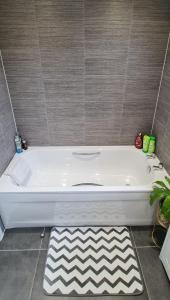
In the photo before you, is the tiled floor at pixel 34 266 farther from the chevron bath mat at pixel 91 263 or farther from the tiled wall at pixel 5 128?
the tiled wall at pixel 5 128

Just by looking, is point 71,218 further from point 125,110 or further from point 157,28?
point 157,28

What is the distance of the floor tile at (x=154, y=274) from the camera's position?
1287mm

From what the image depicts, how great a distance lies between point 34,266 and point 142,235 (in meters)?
0.99

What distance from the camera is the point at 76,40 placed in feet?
5.64

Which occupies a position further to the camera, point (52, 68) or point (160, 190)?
point (52, 68)

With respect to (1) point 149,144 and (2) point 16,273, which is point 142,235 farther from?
(2) point 16,273

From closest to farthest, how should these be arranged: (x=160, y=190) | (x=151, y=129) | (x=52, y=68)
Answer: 1. (x=160, y=190)
2. (x=52, y=68)
3. (x=151, y=129)

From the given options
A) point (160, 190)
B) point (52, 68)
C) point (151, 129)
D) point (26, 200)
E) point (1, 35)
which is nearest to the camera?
point (160, 190)

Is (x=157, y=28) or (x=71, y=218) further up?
(x=157, y=28)

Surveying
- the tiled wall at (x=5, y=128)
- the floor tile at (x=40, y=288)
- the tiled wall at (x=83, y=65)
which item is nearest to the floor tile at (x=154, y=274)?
the floor tile at (x=40, y=288)

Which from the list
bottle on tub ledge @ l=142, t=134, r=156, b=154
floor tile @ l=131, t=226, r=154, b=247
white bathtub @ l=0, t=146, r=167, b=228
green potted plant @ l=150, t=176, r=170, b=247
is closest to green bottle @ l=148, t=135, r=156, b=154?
bottle on tub ledge @ l=142, t=134, r=156, b=154

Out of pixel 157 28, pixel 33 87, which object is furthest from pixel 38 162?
pixel 157 28

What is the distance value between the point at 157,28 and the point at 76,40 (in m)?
0.77

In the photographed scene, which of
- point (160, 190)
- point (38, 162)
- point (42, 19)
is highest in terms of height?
point (42, 19)
